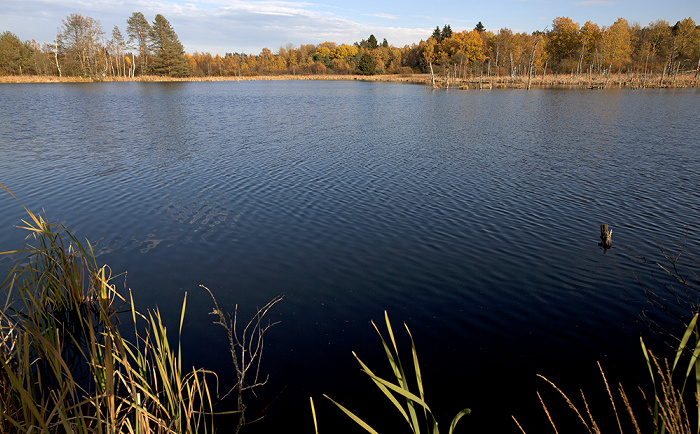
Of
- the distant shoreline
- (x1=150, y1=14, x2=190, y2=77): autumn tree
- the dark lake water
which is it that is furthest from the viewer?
(x1=150, y1=14, x2=190, y2=77): autumn tree

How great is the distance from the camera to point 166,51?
75188 millimetres

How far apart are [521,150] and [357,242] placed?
11567mm

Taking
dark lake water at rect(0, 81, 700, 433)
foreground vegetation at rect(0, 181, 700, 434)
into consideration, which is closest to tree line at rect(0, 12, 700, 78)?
dark lake water at rect(0, 81, 700, 433)

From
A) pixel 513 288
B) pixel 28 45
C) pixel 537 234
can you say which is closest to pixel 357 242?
pixel 513 288

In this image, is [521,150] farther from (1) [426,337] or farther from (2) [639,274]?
(1) [426,337]

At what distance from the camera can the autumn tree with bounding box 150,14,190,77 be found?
7544 cm

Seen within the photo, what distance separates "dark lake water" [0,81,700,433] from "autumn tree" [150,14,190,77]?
6379 cm

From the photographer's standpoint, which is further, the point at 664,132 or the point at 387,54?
the point at 387,54

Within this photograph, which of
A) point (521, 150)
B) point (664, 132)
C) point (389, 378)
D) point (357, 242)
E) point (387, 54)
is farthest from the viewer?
point (387, 54)

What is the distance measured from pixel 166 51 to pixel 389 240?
8132 centimetres

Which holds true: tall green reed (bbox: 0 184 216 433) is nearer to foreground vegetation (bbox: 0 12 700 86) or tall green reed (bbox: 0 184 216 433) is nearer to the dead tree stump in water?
the dead tree stump in water

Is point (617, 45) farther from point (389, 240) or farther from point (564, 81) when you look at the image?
point (389, 240)

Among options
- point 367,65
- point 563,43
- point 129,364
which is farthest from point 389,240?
point 367,65

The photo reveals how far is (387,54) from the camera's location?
117312 millimetres
